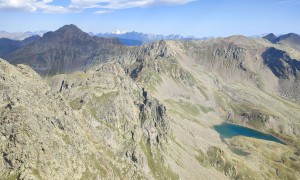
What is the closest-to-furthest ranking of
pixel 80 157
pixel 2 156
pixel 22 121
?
pixel 2 156, pixel 22 121, pixel 80 157

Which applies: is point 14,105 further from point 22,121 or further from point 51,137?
point 51,137

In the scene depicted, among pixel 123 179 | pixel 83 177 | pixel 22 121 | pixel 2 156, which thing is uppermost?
pixel 22 121

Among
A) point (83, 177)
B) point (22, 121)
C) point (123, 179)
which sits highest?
point (22, 121)

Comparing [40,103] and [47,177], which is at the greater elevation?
[40,103]

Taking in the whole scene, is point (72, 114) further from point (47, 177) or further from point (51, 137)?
point (47, 177)

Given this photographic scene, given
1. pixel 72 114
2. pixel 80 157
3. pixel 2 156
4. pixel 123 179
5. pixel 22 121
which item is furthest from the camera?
pixel 72 114

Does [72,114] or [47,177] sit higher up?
[72,114]

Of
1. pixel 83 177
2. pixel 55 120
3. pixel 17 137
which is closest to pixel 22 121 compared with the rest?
pixel 17 137

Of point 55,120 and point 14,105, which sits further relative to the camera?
point 55,120

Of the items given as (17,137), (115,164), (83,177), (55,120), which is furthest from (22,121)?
(115,164)
